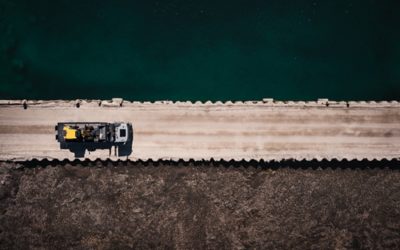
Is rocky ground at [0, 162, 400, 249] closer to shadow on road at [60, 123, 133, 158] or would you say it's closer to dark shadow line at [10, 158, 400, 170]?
dark shadow line at [10, 158, 400, 170]

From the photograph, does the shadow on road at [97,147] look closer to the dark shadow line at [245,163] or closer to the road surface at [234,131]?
the road surface at [234,131]

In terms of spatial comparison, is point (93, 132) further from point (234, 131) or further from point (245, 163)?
point (245, 163)

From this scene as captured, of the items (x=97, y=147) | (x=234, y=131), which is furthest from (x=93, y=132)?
(x=234, y=131)

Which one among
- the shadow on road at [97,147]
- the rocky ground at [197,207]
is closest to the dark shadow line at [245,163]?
the rocky ground at [197,207]

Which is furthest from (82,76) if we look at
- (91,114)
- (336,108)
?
(336,108)

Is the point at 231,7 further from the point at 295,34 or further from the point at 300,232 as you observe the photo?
the point at 300,232
